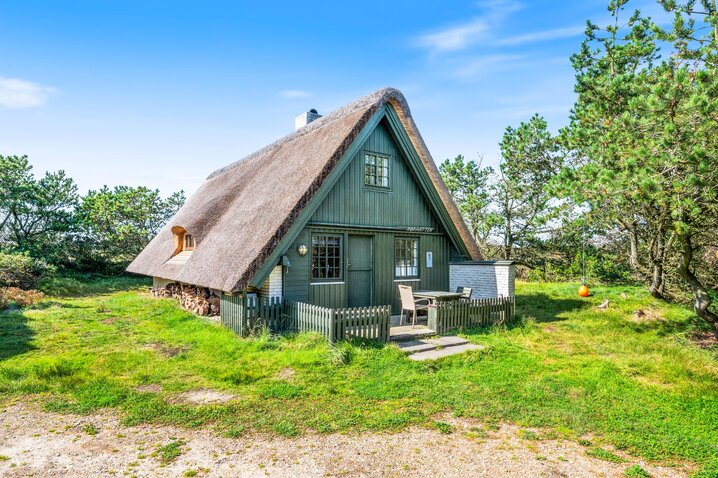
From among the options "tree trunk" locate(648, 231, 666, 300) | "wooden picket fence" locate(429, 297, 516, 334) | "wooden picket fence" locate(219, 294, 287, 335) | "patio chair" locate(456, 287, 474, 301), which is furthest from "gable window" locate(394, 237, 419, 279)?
"tree trunk" locate(648, 231, 666, 300)

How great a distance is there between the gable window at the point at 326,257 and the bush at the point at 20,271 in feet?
50.1

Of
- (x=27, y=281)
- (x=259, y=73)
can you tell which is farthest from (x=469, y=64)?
(x=27, y=281)

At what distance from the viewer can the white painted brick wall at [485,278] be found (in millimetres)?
12570

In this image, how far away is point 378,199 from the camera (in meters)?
12.1

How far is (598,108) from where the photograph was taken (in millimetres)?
10250

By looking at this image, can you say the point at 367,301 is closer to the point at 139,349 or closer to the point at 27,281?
the point at 139,349

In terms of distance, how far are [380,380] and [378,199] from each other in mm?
6493

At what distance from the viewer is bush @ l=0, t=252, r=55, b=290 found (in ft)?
→ 57.1

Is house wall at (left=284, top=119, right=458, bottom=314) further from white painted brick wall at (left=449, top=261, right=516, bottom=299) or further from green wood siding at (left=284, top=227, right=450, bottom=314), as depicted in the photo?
white painted brick wall at (left=449, top=261, right=516, bottom=299)

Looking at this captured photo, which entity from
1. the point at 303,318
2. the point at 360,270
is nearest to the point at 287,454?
the point at 303,318

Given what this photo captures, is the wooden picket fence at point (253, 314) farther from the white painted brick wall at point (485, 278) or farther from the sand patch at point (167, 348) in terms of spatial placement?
the white painted brick wall at point (485, 278)

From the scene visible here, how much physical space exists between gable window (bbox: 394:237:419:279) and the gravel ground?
787 centimetres

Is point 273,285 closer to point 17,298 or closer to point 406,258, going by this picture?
point 406,258

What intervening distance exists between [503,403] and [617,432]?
1.38 m
